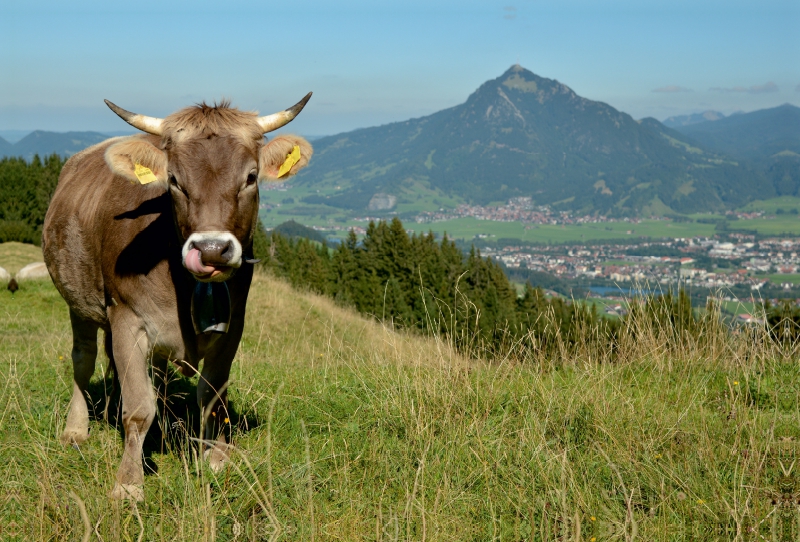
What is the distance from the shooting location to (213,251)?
157 inches

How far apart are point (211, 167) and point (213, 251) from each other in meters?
0.65

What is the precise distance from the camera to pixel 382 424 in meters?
5.00

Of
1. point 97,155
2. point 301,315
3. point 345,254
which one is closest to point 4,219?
point 345,254

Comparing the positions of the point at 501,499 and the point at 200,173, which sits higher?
the point at 200,173

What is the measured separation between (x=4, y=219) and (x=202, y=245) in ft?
178

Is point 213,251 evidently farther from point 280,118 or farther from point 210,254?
point 280,118

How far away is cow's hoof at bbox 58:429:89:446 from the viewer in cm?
512

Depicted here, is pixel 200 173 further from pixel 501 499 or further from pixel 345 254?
pixel 345 254

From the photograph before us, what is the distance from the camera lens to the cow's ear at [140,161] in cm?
452

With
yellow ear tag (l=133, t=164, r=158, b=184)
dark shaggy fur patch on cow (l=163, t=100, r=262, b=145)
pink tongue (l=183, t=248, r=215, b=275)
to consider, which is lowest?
pink tongue (l=183, t=248, r=215, b=275)

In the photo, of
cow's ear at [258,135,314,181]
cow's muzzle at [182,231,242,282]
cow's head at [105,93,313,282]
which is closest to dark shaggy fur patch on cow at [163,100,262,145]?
cow's head at [105,93,313,282]

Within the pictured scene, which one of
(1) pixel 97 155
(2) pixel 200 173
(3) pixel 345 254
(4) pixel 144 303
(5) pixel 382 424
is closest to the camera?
(2) pixel 200 173

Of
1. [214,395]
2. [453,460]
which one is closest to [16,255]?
[214,395]

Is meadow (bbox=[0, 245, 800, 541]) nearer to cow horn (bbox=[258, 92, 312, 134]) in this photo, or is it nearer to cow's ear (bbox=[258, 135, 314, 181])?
cow's ear (bbox=[258, 135, 314, 181])
